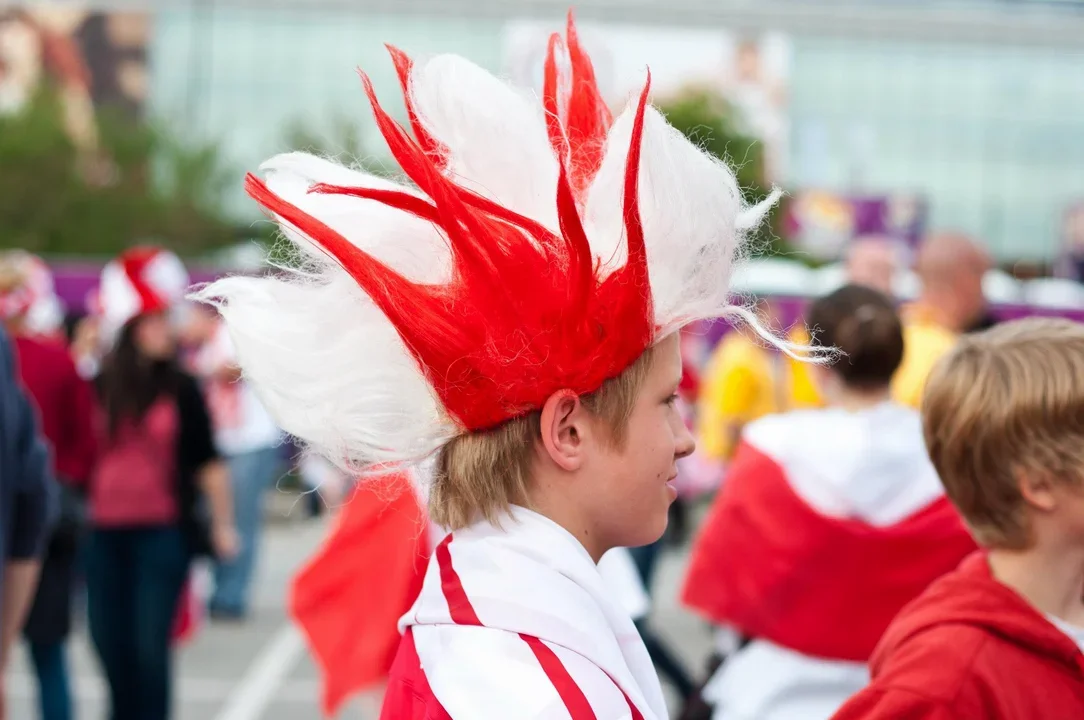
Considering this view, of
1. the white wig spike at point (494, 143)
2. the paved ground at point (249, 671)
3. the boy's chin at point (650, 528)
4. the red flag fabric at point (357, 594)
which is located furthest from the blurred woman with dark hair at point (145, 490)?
the white wig spike at point (494, 143)

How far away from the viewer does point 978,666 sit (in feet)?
6.29

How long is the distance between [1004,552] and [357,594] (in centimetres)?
179

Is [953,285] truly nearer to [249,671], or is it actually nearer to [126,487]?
[126,487]

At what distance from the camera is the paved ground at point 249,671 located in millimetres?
6430

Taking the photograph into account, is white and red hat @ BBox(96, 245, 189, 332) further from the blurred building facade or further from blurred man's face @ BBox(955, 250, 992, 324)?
the blurred building facade

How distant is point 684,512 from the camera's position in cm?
1313

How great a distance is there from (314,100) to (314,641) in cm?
6440

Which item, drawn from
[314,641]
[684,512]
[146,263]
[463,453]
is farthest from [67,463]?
[684,512]

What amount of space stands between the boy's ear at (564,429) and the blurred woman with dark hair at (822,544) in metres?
1.66

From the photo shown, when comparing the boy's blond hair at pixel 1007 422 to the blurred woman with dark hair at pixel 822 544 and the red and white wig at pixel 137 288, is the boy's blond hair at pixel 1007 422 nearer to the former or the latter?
the blurred woman with dark hair at pixel 822 544

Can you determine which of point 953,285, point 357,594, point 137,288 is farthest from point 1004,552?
point 137,288

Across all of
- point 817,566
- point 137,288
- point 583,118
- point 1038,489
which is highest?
point 583,118

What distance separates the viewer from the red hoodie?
189cm

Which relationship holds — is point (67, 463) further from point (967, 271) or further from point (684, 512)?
point (684, 512)
